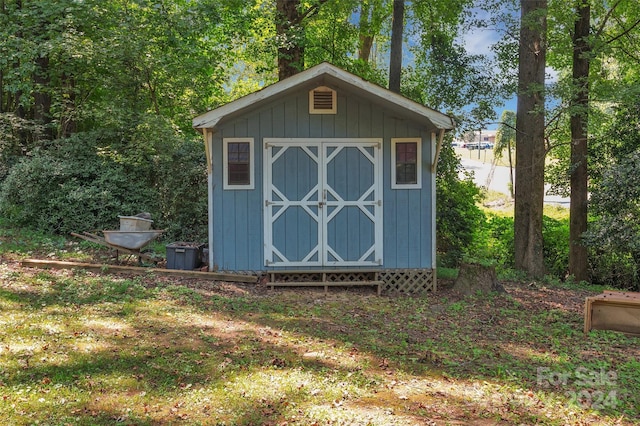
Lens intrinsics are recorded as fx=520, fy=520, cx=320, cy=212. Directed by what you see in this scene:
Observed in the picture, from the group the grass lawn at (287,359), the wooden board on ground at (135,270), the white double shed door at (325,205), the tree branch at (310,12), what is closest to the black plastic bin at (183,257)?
the wooden board on ground at (135,270)

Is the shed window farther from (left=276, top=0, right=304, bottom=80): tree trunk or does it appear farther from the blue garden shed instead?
(left=276, top=0, right=304, bottom=80): tree trunk

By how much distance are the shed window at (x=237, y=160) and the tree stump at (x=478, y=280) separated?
3.66 meters

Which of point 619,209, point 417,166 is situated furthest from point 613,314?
point 619,209

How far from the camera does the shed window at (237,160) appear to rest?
8.19 m

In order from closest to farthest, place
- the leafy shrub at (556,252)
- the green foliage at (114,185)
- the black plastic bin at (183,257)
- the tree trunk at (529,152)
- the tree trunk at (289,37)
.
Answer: the black plastic bin at (183,257)
the tree trunk at (529,152)
the green foliage at (114,185)
the leafy shrub at (556,252)
the tree trunk at (289,37)

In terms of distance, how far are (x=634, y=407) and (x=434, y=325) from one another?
100 inches

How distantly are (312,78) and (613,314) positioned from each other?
5063mm

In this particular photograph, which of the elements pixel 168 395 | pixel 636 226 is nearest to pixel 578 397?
pixel 168 395

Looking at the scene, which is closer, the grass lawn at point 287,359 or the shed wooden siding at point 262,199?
the grass lawn at point 287,359

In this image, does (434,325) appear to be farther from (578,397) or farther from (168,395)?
(168,395)

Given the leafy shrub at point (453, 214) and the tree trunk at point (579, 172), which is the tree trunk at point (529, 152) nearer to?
the tree trunk at point (579, 172)

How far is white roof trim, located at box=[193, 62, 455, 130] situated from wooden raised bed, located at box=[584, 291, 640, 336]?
318cm

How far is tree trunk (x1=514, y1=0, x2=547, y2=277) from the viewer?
10.2 meters

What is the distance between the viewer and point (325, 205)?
8258mm
